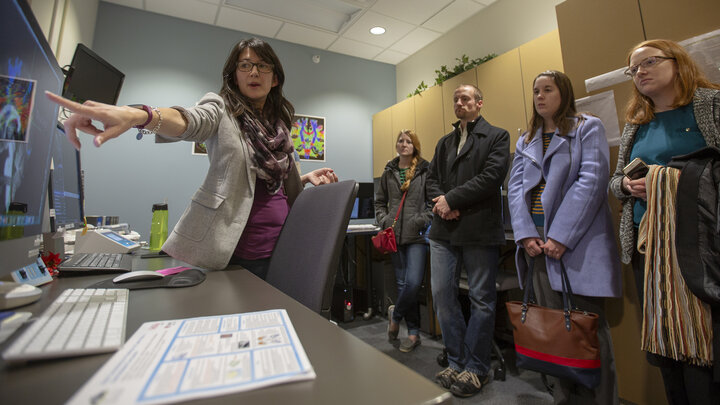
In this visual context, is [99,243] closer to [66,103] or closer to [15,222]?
[15,222]

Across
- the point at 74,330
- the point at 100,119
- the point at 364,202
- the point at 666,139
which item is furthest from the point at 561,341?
the point at 364,202

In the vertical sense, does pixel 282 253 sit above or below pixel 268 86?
below

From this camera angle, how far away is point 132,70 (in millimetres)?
3180

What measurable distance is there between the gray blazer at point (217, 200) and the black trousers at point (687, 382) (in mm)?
1513

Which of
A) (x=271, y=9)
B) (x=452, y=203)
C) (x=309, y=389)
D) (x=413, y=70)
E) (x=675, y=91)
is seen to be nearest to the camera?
(x=309, y=389)

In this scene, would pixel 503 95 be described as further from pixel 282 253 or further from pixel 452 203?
pixel 282 253

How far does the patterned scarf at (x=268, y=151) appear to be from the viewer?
3.35ft

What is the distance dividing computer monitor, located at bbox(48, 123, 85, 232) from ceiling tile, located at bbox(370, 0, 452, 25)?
300 centimetres

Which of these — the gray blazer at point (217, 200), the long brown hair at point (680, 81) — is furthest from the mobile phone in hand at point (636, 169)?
the gray blazer at point (217, 200)

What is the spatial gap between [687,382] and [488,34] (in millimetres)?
3246

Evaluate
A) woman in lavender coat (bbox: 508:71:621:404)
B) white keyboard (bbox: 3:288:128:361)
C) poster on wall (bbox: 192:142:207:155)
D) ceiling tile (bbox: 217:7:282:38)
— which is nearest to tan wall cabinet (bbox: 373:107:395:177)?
ceiling tile (bbox: 217:7:282:38)

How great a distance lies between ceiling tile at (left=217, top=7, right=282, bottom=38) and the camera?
3.41 m

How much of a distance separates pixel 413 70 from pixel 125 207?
12.4ft

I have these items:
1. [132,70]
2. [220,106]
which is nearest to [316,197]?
[220,106]
